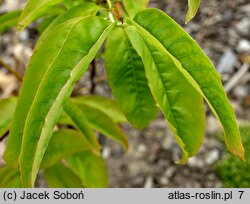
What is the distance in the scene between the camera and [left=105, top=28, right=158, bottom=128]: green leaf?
0.93 meters

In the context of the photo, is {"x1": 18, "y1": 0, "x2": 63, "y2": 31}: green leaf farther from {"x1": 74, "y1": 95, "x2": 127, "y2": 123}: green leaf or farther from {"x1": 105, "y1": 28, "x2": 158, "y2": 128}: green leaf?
{"x1": 74, "y1": 95, "x2": 127, "y2": 123}: green leaf

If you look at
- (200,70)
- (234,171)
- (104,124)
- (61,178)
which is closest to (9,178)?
(61,178)

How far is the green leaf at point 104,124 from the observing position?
117cm

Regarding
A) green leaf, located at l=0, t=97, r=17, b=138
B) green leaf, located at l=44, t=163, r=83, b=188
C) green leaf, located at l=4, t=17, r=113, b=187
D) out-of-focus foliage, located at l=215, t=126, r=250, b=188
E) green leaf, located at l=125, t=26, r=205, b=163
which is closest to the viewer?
green leaf, located at l=4, t=17, r=113, b=187

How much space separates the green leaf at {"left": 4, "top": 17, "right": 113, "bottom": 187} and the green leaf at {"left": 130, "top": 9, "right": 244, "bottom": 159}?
87mm

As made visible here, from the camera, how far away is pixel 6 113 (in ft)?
3.95

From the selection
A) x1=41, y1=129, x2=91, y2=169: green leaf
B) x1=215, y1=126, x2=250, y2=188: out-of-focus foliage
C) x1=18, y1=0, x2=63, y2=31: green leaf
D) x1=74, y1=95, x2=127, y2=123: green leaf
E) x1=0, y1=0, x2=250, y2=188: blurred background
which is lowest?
x1=215, y1=126, x2=250, y2=188: out-of-focus foliage

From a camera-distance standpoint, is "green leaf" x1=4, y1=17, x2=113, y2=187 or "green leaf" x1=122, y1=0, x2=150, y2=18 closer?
"green leaf" x1=4, y1=17, x2=113, y2=187

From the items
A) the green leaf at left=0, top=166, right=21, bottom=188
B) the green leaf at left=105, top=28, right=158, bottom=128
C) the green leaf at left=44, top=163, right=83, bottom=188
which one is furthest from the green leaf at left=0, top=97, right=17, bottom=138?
the green leaf at left=105, top=28, right=158, bottom=128

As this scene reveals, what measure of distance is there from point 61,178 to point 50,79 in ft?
2.14

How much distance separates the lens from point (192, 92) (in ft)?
2.82

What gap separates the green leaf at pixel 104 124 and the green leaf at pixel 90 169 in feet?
0.56

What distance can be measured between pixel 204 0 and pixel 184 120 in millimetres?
1352

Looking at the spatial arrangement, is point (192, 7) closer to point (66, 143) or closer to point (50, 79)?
point (50, 79)
